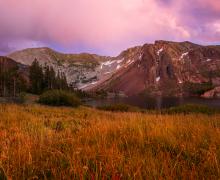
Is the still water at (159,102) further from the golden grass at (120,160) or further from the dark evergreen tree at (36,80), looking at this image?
the golden grass at (120,160)

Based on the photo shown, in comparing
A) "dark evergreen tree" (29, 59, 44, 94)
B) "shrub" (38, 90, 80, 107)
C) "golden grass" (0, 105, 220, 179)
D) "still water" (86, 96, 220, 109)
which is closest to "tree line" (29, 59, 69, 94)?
"dark evergreen tree" (29, 59, 44, 94)

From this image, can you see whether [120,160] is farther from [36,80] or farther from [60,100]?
[36,80]

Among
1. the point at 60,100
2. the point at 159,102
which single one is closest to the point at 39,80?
the point at 159,102

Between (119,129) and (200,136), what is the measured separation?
6.12 feet

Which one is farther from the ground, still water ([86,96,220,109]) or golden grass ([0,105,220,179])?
golden grass ([0,105,220,179])

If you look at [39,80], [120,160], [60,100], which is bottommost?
[120,160]

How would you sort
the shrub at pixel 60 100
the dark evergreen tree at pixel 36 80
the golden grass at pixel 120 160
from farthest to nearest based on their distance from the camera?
the dark evergreen tree at pixel 36 80 < the shrub at pixel 60 100 < the golden grass at pixel 120 160

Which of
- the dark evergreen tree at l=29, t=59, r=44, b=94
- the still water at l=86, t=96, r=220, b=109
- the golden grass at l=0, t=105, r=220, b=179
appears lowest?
the still water at l=86, t=96, r=220, b=109

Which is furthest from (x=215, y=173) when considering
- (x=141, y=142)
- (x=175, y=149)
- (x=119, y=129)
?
(x=119, y=129)

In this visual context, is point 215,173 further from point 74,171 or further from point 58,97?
point 58,97

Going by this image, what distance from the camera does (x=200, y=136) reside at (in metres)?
5.60

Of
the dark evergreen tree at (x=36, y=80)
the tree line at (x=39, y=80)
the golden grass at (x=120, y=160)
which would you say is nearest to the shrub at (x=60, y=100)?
the golden grass at (x=120, y=160)

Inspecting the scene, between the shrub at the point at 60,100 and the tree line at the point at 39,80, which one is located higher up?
the tree line at the point at 39,80

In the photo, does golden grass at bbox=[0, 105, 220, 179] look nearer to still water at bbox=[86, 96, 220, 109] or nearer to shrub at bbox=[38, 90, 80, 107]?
shrub at bbox=[38, 90, 80, 107]
